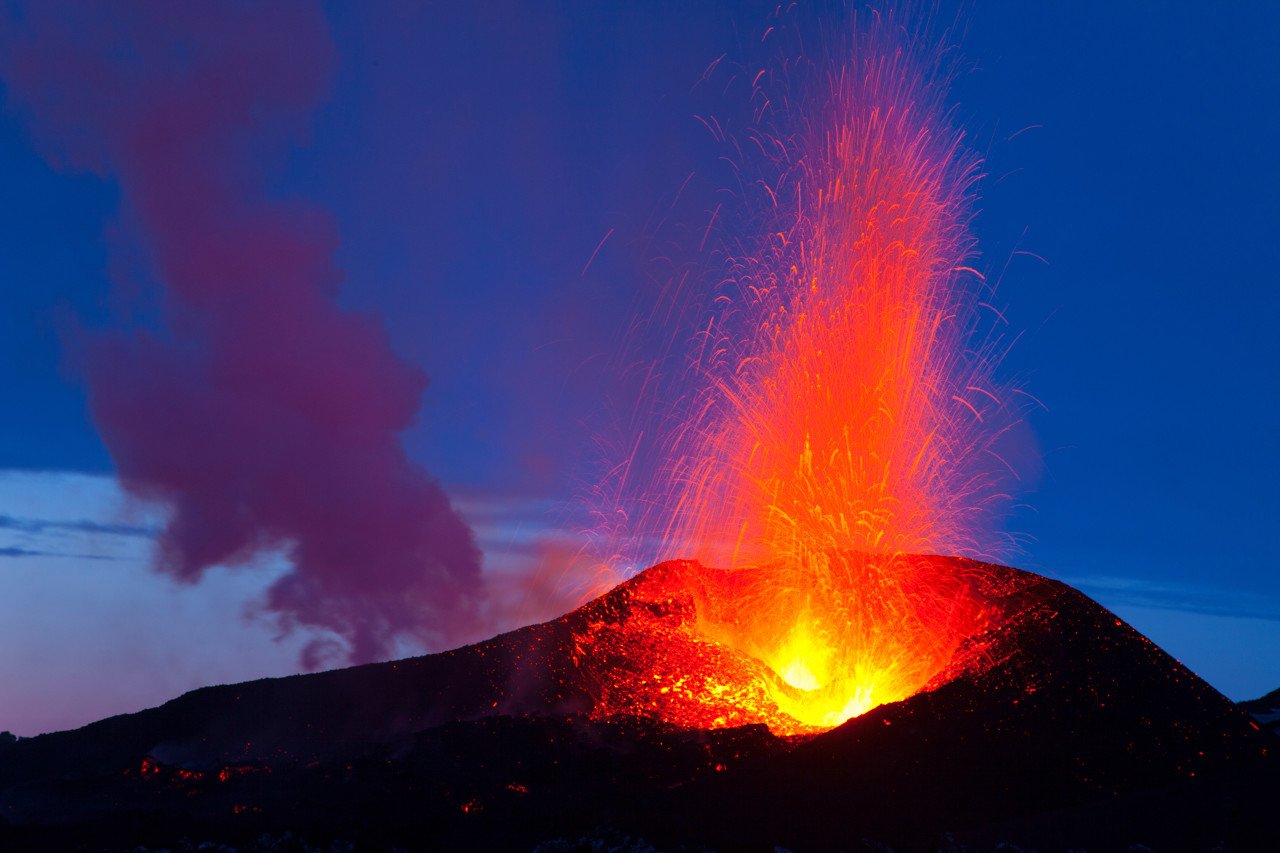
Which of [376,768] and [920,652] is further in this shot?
[920,652]

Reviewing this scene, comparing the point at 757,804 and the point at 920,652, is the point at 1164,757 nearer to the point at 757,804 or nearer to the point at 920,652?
the point at 920,652

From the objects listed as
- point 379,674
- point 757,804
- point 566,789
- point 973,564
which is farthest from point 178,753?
point 973,564

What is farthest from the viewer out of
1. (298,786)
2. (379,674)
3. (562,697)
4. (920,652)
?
(379,674)

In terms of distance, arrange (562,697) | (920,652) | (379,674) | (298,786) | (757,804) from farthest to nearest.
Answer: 1. (379,674)
2. (920,652)
3. (562,697)
4. (298,786)
5. (757,804)

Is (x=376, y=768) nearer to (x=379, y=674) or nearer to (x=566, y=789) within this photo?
(x=566, y=789)

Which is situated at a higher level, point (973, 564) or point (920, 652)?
point (973, 564)

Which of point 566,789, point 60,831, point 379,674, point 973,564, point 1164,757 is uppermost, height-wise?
point 973,564

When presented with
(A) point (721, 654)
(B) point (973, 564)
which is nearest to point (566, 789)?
(A) point (721, 654)
